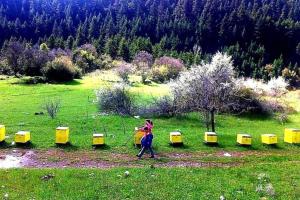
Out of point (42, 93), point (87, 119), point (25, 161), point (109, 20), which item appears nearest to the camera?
point (25, 161)

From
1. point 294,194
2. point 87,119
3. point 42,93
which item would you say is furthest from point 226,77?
point 294,194

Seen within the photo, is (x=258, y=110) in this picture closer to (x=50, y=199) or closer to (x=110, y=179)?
(x=110, y=179)

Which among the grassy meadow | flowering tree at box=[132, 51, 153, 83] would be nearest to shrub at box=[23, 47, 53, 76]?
the grassy meadow

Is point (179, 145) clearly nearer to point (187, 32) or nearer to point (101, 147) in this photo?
point (101, 147)

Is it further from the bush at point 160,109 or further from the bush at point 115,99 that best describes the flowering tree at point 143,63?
the bush at point 160,109

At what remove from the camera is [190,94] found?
5622 centimetres

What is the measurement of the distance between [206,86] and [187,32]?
4863 inches

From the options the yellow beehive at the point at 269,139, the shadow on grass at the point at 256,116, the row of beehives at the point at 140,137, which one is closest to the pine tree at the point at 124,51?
the shadow on grass at the point at 256,116

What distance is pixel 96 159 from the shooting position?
30.0 m

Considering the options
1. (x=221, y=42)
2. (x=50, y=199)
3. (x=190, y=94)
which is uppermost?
(x=221, y=42)

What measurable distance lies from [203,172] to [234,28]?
143 metres

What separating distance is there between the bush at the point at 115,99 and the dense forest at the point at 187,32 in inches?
2627

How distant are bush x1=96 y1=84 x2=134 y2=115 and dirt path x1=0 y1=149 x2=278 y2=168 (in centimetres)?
2570

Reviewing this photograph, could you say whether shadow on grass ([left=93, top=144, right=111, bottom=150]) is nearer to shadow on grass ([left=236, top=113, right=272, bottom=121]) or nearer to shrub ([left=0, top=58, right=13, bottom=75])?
shadow on grass ([left=236, top=113, right=272, bottom=121])
